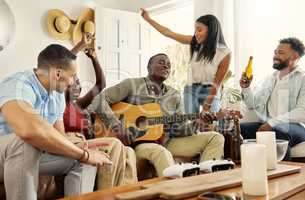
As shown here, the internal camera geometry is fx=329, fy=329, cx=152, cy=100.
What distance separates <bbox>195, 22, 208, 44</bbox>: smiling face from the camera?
2.79m

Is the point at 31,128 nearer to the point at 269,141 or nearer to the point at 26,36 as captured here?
Result: the point at 269,141

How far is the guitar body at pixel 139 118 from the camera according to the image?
2.22m

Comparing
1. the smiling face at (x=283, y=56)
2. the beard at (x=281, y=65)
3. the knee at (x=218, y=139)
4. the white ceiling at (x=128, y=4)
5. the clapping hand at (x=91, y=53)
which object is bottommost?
the knee at (x=218, y=139)

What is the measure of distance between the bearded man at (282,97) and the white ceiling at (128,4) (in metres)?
1.55

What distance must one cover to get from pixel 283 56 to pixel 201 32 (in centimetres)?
69

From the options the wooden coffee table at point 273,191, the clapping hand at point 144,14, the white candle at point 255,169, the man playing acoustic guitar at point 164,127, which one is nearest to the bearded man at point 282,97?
the man playing acoustic guitar at point 164,127

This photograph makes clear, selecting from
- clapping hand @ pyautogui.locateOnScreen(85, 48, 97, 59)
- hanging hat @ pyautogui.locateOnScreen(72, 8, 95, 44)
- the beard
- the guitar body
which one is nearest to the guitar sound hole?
the guitar body

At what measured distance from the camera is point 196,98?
2.76 meters

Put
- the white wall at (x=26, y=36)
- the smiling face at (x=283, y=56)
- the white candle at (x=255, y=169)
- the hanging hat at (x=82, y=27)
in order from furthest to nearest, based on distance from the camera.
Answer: the hanging hat at (x=82, y=27), the white wall at (x=26, y=36), the smiling face at (x=283, y=56), the white candle at (x=255, y=169)

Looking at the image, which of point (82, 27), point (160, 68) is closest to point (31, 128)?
point (160, 68)

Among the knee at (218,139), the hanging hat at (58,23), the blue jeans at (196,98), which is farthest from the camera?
the hanging hat at (58,23)

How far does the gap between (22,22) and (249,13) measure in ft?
7.23

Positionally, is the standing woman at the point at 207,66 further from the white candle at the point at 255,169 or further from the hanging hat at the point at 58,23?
the white candle at the point at 255,169

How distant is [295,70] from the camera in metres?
2.45
